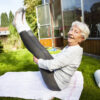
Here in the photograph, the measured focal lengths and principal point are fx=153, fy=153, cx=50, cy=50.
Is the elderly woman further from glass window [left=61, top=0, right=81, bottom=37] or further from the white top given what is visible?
glass window [left=61, top=0, right=81, bottom=37]

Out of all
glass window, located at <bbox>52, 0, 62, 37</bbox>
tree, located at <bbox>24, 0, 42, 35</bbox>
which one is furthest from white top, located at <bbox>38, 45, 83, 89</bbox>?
tree, located at <bbox>24, 0, 42, 35</bbox>

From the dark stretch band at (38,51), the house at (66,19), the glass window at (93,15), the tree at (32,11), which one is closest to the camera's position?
the dark stretch band at (38,51)

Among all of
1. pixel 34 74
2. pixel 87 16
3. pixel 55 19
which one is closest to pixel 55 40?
pixel 55 19

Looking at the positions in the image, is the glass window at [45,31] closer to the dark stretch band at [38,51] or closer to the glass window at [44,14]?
the glass window at [44,14]

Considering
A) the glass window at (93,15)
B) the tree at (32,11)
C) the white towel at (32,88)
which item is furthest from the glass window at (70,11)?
the white towel at (32,88)

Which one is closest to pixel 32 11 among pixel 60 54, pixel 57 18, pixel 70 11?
pixel 57 18

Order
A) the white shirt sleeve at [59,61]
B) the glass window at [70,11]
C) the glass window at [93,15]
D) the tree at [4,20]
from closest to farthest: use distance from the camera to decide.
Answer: the white shirt sleeve at [59,61] < the glass window at [93,15] < the glass window at [70,11] < the tree at [4,20]

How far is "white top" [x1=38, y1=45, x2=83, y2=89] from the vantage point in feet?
4.96

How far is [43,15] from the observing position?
888 cm

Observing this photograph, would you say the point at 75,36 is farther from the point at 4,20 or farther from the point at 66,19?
the point at 4,20

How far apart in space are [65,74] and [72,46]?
0.31 m

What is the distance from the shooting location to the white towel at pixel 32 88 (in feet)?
5.39

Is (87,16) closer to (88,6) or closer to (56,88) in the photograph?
(88,6)

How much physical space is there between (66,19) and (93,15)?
2.10m
